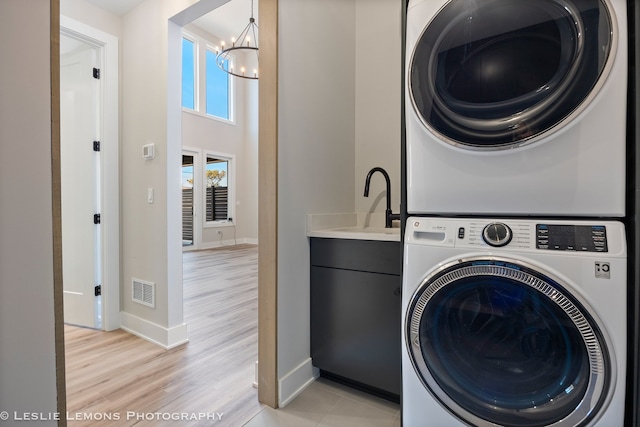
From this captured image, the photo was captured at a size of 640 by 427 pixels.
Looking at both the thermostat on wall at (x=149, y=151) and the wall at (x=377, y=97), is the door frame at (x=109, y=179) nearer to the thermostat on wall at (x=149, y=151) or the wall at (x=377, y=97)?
the thermostat on wall at (x=149, y=151)

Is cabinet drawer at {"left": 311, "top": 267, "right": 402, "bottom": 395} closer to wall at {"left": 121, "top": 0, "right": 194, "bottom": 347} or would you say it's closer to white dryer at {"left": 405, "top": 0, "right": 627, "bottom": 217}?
white dryer at {"left": 405, "top": 0, "right": 627, "bottom": 217}

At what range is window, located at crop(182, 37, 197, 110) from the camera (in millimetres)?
7004

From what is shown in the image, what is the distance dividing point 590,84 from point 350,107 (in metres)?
1.50

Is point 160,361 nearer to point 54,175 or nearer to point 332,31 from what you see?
point 54,175

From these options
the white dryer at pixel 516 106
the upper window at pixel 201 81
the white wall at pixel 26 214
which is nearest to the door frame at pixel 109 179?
the white wall at pixel 26 214

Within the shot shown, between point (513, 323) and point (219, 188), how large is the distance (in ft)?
26.5

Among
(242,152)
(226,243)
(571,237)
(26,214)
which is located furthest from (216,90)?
(571,237)

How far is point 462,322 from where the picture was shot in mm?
1012

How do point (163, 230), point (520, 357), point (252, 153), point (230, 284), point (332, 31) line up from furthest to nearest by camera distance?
point (252, 153) < point (230, 284) < point (163, 230) < point (332, 31) < point (520, 357)

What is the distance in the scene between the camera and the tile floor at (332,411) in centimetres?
144

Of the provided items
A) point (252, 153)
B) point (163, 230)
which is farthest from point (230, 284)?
point (252, 153)

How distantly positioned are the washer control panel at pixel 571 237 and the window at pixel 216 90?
7.85 meters

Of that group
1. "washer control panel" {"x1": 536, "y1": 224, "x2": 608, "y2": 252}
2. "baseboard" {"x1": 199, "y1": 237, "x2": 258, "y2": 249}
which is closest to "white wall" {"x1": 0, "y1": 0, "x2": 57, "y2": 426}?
"washer control panel" {"x1": 536, "y1": 224, "x2": 608, "y2": 252}

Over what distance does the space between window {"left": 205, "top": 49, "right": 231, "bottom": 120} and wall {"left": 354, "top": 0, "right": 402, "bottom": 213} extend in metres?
6.27
